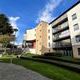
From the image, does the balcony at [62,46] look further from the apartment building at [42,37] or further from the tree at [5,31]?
the tree at [5,31]

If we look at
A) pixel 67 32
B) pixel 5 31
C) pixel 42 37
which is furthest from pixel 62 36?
pixel 5 31

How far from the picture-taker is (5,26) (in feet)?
262

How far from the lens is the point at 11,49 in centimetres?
8919

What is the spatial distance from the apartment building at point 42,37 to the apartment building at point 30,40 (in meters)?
6.54

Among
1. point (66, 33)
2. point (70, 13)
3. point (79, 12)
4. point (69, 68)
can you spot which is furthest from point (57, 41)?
point (69, 68)

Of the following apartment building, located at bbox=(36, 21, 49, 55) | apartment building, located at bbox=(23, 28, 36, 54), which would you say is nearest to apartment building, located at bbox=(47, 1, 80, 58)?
apartment building, located at bbox=(36, 21, 49, 55)

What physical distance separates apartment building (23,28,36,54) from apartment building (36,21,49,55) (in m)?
6.54

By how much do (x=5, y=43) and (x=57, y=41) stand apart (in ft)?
75.8

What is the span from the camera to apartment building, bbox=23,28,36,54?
91.5 metres

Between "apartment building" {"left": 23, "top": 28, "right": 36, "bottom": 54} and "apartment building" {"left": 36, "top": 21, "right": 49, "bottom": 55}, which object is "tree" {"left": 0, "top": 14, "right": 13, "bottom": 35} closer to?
"apartment building" {"left": 36, "top": 21, "right": 49, "bottom": 55}

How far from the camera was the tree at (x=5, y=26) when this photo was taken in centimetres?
7988

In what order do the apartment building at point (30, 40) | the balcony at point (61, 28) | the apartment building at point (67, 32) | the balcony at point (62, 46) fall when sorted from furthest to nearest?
the apartment building at point (30, 40) → the balcony at point (61, 28) → the balcony at point (62, 46) → the apartment building at point (67, 32)

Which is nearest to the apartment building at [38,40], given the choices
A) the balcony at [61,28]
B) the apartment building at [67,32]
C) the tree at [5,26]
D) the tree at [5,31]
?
the apartment building at [67,32]

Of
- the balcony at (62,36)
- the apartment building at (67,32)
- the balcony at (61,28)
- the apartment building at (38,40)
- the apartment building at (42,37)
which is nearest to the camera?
the apartment building at (67,32)
